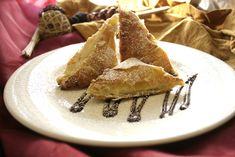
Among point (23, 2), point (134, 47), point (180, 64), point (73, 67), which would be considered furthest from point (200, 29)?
point (23, 2)

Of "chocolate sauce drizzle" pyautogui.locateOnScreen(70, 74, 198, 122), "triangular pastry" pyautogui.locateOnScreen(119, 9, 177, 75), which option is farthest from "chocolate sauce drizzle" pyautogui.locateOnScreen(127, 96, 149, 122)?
"triangular pastry" pyautogui.locateOnScreen(119, 9, 177, 75)

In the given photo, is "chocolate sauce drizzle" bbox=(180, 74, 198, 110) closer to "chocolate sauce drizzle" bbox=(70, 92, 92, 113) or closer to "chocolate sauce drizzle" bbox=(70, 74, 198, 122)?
"chocolate sauce drizzle" bbox=(70, 74, 198, 122)

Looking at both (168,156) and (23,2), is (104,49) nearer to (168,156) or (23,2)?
(168,156)

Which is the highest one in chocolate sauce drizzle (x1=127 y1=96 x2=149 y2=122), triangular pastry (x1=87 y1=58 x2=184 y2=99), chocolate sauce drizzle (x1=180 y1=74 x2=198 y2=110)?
A: triangular pastry (x1=87 y1=58 x2=184 y2=99)

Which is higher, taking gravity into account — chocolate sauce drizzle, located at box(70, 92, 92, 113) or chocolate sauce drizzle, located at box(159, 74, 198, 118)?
chocolate sauce drizzle, located at box(70, 92, 92, 113)

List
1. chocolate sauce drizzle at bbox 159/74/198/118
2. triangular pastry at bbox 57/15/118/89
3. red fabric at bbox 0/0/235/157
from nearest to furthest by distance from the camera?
red fabric at bbox 0/0/235/157
chocolate sauce drizzle at bbox 159/74/198/118
triangular pastry at bbox 57/15/118/89

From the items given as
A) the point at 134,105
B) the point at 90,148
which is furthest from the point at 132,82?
the point at 90,148

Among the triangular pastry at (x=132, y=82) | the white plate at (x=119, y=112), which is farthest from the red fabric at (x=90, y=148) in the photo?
the triangular pastry at (x=132, y=82)
